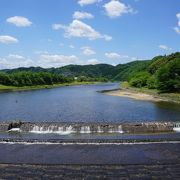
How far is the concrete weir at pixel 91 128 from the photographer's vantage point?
1604 inches

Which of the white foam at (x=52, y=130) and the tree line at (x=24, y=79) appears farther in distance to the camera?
the tree line at (x=24, y=79)

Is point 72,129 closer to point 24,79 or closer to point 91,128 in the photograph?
point 91,128

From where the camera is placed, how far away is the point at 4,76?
143 metres

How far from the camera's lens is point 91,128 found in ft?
135

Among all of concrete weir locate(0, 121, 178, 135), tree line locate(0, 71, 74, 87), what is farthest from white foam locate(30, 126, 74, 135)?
tree line locate(0, 71, 74, 87)

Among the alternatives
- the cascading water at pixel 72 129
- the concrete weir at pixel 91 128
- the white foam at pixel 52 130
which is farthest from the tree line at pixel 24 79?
the cascading water at pixel 72 129

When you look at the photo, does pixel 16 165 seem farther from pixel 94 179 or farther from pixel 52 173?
pixel 94 179

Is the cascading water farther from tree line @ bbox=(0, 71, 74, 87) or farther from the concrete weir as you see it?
tree line @ bbox=(0, 71, 74, 87)

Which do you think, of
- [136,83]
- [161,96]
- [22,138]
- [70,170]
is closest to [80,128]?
[22,138]

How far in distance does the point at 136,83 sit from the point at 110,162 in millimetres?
100592

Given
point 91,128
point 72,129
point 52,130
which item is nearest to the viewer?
point 91,128

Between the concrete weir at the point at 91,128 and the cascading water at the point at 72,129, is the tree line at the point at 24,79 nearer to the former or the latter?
the concrete weir at the point at 91,128

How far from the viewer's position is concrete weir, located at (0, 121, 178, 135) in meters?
40.8

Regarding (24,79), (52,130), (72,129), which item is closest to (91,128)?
(72,129)
